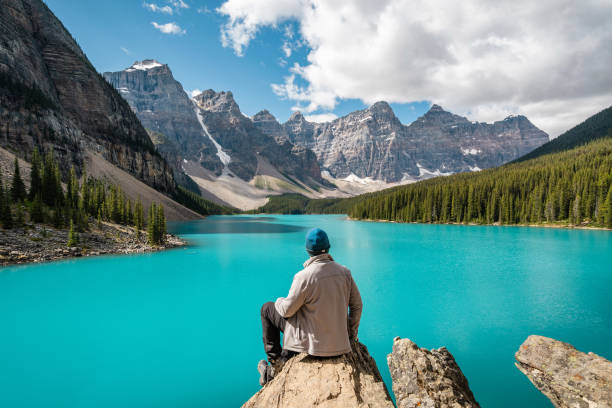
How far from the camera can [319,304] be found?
3854mm

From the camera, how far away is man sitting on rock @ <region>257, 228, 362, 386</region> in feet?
12.7

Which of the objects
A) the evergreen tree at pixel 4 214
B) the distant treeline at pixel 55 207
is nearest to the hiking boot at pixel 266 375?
the distant treeline at pixel 55 207

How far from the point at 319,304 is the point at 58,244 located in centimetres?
2792

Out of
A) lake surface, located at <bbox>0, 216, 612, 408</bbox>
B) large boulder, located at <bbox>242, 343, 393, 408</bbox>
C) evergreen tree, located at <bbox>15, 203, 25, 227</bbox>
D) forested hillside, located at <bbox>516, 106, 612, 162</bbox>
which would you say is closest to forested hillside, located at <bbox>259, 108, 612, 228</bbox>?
lake surface, located at <bbox>0, 216, 612, 408</bbox>

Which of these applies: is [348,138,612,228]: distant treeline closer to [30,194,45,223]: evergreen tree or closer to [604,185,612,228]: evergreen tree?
[604,185,612,228]: evergreen tree

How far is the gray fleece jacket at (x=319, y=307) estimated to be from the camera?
3863mm

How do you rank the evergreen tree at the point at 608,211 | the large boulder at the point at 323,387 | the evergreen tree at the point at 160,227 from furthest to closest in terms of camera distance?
the evergreen tree at the point at 608,211 → the evergreen tree at the point at 160,227 → the large boulder at the point at 323,387

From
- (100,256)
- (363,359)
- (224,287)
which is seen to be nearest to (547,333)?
(363,359)

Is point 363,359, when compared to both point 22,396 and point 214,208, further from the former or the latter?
point 214,208

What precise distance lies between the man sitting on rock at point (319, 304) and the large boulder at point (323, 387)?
17 cm

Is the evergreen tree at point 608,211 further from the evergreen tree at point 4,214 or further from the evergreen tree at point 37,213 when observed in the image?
the evergreen tree at point 4,214

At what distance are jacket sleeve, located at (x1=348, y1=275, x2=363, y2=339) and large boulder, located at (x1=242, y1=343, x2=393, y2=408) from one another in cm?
42

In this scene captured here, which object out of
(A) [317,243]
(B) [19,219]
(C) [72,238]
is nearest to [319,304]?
(A) [317,243]

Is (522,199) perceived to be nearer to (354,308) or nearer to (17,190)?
(354,308)
